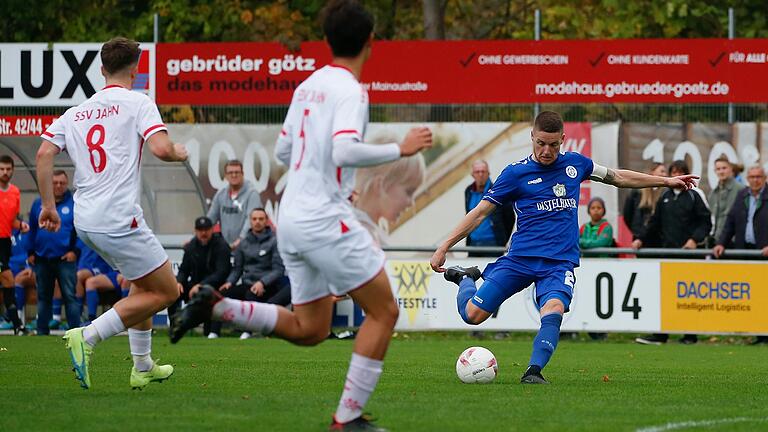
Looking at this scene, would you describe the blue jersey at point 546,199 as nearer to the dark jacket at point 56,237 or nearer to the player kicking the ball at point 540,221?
the player kicking the ball at point 540,221

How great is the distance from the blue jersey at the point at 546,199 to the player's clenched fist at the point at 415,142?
3740 mm

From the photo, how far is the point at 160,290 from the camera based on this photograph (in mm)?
8992

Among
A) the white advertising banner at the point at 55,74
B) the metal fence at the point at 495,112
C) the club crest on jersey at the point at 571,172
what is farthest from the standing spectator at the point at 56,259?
the club crest on jersey at the point at 571,172

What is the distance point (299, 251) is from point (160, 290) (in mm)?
2329

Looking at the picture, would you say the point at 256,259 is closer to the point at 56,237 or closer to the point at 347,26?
the point at 56,237

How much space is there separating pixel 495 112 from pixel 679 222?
3696 mm

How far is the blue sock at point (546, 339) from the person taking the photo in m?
10.0

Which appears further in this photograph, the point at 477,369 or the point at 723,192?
the point at 723,192

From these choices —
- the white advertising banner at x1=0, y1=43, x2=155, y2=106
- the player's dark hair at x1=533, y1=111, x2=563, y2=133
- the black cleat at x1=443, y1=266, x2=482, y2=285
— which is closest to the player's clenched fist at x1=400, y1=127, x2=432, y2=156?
the player's dark hair at x1=533, y1=111, x2=563, y2=133

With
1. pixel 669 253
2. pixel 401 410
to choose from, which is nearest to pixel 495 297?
pixel 401 410

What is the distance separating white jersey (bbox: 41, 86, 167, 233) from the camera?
348 inches

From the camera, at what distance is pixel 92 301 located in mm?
18609

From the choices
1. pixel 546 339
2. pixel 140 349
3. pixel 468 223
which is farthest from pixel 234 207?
pixel 140 349

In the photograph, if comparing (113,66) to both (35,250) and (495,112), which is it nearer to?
(35,250)
